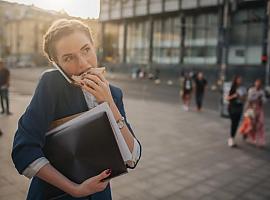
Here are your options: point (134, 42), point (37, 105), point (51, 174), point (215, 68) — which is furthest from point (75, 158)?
point (134, 42)

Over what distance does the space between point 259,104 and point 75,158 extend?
314 inches

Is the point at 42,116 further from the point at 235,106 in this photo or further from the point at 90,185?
the point at 235,106

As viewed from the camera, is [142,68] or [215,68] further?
[142,68]

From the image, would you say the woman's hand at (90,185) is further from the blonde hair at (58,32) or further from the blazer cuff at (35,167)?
the blonde hair at (58,32)

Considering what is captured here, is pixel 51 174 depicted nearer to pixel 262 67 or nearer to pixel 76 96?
pixel 76 96

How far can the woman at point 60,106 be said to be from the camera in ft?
4.25

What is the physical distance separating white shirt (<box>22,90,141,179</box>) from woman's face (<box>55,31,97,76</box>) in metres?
0.12

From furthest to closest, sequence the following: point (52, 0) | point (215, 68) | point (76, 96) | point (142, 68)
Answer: point (142, 68) < point (215, 68) < point (52, 0) < point (76, 96)

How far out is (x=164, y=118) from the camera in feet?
38.7

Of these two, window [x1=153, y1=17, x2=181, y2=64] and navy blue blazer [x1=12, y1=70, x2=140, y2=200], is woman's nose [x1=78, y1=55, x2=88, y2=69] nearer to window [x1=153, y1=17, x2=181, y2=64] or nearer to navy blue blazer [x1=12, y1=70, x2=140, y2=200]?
navy blue blazer [x1=12, y1=70, x2=140, y2=200]

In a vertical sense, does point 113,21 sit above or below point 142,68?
above

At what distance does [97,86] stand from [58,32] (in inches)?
12.7

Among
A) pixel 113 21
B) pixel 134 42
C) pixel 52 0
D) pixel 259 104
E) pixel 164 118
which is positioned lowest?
pixel 164 118

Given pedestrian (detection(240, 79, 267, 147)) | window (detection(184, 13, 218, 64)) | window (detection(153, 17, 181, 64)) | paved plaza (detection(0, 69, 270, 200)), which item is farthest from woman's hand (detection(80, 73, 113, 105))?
window (detection(153, 17, 181, 64))
